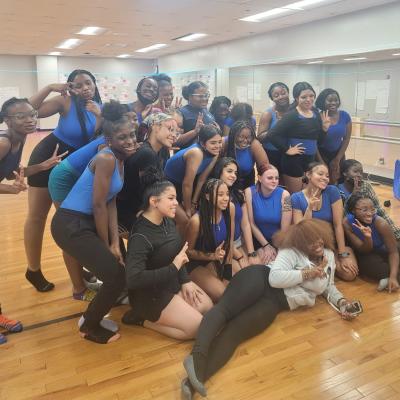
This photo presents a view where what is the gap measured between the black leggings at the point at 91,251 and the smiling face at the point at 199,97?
168 centimetres

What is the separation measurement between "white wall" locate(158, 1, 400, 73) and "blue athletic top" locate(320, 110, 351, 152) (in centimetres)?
375

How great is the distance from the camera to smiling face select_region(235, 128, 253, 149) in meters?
3.17

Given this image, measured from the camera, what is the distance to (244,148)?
→ 322 centimetres

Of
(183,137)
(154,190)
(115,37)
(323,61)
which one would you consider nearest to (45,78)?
(115,37)

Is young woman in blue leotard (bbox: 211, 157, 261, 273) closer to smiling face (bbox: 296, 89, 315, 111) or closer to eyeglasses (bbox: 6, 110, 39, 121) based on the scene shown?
smiling face (bbox: 296, 89, 315, 111)

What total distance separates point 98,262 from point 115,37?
9784mm

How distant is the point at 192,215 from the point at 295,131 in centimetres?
130

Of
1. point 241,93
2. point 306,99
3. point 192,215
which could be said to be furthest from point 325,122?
point 241,93

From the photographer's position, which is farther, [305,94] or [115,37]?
[115,37]

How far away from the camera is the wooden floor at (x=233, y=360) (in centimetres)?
200

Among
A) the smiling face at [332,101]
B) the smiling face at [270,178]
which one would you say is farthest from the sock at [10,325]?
the smiling face at [332,101]

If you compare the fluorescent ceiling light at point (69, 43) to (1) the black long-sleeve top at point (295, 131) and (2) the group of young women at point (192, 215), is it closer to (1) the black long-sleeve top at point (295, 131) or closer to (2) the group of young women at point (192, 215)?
(2) the group of young women at point (192, 215)

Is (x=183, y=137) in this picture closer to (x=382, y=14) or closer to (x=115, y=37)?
(x=382, y=14)

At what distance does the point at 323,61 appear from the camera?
844cm
